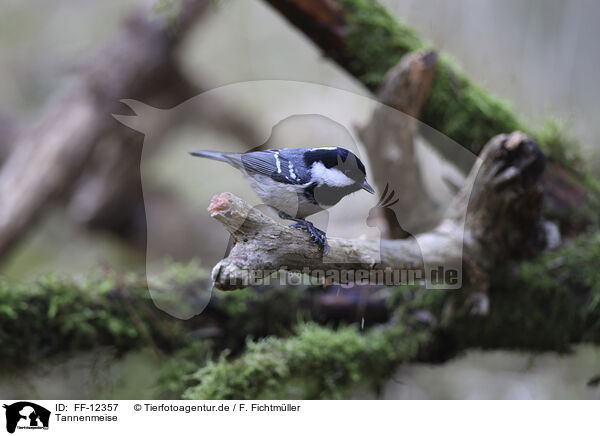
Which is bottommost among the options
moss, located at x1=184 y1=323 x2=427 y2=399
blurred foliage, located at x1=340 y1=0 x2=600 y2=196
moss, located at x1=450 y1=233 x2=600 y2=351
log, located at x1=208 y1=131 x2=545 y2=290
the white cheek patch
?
moss, located at x1=184 y1=323 x2=427 y2=399

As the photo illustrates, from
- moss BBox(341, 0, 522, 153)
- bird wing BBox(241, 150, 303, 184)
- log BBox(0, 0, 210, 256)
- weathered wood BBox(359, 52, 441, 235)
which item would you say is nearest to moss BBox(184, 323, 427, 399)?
weathered wood BBox(359, 52, 441, 235)

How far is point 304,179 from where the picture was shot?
608 mm

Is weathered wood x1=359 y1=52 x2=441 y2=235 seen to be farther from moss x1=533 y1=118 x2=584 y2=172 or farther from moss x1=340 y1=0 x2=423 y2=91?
moss x1=533 y1=118 x2=584 y2=172

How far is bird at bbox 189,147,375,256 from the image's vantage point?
602 millimetres

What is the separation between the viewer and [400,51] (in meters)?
1.19

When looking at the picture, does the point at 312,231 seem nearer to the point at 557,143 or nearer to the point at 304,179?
the point at 304,179

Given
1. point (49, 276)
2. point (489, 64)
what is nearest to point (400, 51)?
point (489, 64)

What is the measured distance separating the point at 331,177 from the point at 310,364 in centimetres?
51

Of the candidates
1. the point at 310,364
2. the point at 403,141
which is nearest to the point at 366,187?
the point at 403,141

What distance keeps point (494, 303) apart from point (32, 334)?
107 cm

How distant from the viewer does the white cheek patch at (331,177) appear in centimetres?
60

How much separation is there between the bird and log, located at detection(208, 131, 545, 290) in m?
0.04
